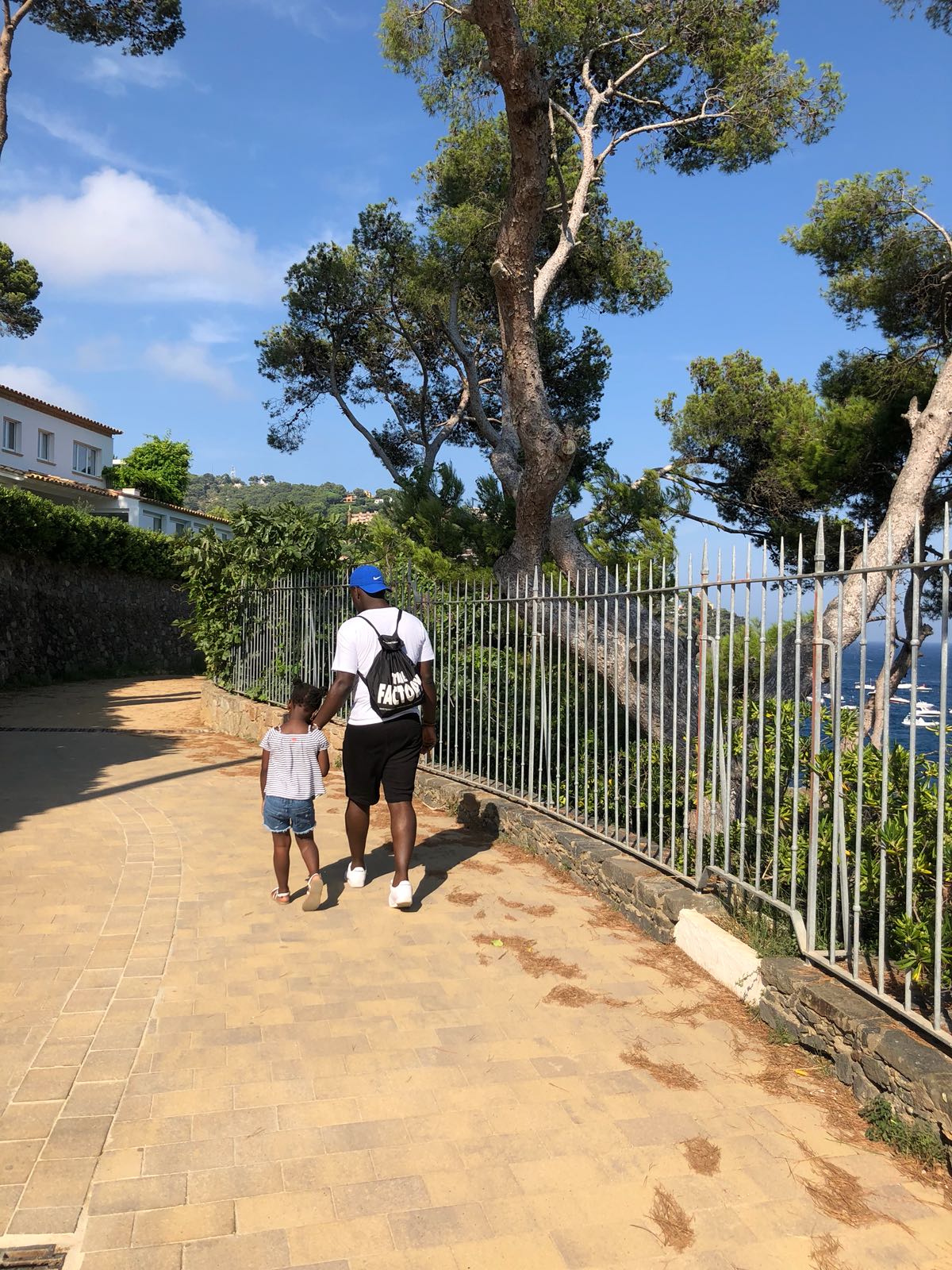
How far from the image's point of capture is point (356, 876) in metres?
5.54

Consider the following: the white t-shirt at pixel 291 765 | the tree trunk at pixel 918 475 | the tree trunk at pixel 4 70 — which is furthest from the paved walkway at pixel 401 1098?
the tree trunk at pixel 4 70

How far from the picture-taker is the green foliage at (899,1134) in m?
2.89

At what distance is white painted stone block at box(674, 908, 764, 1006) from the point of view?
4055 millimetres

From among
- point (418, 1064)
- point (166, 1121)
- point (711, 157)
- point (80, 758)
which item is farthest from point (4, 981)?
point (711, 157)

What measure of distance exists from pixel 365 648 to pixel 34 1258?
326 cm

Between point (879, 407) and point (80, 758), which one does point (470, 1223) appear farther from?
point (879, 407)

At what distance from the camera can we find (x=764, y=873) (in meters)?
4.86

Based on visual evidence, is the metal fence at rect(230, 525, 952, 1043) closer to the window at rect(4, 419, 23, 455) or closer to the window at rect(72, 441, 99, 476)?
the window at rect(4, 419, 23, 455)

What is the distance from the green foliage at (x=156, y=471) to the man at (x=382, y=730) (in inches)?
1439

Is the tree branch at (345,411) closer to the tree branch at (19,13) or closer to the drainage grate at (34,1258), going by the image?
the tree branch at (19,13)

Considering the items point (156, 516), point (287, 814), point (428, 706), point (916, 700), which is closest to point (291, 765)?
point (287, 814)

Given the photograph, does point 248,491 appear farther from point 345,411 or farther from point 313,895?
point 313,895

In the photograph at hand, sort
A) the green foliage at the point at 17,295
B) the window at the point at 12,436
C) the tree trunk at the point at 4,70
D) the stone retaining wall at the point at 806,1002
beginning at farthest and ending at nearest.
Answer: the window at the point at 12,436
the green foliage at the point at 17,295
the tree trunk at the point at 4,70
the stone retaining wall at the point at 806,1002

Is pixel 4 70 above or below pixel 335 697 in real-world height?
above
